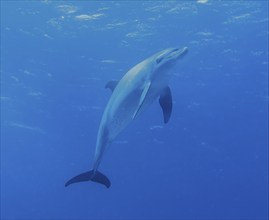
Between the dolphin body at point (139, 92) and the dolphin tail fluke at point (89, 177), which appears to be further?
the dolphin tail fluke at point (89, 177)

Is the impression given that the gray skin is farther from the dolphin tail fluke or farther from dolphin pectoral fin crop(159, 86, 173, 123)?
the dolphin tail fluke

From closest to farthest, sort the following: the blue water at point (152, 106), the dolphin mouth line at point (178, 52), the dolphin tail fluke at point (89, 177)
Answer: the dolphin mouth line at point (178, 52)
the dolphin tail fluke at point (89, 177)
the blue water at point (152, 106)

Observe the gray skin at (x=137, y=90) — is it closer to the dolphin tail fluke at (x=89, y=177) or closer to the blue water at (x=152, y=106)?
the dolphin tail fluke at (x=89, y=177)

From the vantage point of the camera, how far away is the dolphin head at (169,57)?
20.9 ft

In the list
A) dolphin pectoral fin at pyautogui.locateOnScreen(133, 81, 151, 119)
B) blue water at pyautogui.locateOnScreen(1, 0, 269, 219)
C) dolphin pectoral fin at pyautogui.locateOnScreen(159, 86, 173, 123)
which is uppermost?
dolphin pectoral fin at pyautogui.locateOnScreen(133, 81, 151, 119)

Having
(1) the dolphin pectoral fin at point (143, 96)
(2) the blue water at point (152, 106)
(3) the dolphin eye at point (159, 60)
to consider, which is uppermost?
(3) the dolphin eye at point (159, 60)

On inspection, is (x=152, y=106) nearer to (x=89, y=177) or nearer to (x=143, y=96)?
(x=89, y=177)

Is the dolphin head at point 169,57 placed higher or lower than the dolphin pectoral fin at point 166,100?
higher

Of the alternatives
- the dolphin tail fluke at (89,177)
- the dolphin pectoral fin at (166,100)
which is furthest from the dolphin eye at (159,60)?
the dolphin tail fluke at (89,177)

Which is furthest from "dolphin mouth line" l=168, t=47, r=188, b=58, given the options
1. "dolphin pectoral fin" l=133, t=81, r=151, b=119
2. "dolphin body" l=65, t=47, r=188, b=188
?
"dolphin pectoral fin" l=133, t=81, r=151, b=119

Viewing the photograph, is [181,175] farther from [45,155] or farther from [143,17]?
[143,17]

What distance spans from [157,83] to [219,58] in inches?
610

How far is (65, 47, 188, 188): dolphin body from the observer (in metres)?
6.44

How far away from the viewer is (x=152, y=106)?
84.9 ft
